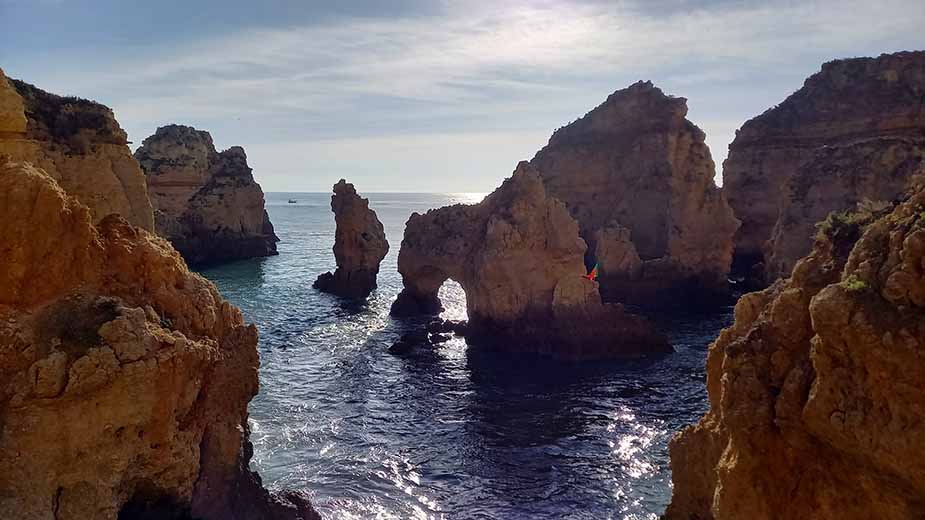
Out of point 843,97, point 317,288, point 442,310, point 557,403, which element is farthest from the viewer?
point 317,288

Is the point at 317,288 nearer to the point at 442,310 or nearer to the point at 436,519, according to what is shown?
the point at 442,310

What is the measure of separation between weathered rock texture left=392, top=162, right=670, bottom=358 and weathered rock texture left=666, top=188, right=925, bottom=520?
23.0m

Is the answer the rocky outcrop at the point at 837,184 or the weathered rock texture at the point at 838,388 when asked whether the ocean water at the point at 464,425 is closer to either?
the rocky outcrop at the point at 837,184

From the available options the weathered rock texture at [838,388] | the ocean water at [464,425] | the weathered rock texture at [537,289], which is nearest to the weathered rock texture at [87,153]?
the ocean water at [464,425]

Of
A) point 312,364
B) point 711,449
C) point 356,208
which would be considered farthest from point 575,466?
point 356,208

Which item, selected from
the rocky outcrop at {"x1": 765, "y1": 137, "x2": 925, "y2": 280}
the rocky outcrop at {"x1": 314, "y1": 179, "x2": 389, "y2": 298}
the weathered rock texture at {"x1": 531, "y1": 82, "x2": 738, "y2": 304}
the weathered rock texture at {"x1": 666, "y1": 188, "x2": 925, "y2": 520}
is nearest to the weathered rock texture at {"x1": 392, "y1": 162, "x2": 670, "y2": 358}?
the rocky outcrop at {"x1": 765, "y1": 137, "x2": 925, "y2": 280}

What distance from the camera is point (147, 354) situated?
447 inches

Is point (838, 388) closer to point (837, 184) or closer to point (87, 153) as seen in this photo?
point (87, 153)

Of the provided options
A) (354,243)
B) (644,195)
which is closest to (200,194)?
(354,243)

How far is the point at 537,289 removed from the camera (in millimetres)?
33812

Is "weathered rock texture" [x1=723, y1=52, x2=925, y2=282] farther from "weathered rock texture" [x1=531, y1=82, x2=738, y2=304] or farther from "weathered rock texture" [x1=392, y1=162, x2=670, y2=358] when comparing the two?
"weathered rock texture" [x1=392, y1=162, x2=670, y2=358]

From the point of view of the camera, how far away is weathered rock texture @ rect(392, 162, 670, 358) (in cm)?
3212

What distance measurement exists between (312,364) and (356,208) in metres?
21.3

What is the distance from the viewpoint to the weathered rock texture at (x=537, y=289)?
32.1 m
